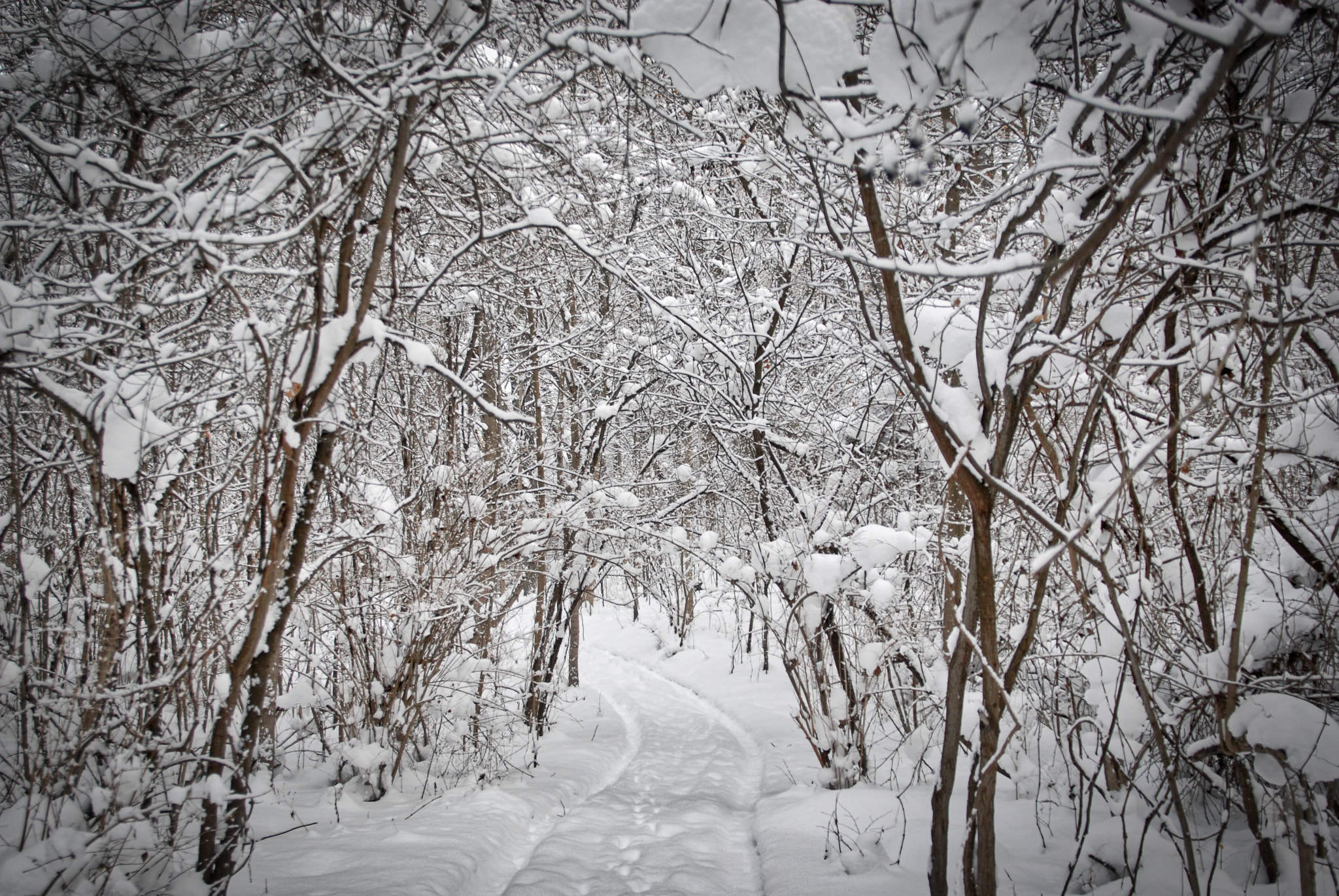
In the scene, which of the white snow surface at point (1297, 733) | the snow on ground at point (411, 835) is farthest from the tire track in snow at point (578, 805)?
the white snow surface at point (1297, 733)

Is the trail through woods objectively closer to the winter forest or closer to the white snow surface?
the winter forest

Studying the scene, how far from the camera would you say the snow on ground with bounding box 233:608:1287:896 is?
2.64m

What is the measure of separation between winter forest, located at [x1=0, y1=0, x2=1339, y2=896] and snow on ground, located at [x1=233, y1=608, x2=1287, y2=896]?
4 cm

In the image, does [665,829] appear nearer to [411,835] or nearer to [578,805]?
[578,805]

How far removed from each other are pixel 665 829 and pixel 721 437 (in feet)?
9.40

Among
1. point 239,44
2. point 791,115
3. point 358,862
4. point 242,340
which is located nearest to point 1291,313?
point 791,115

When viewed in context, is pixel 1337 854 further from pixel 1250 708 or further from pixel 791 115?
pixel 791 115

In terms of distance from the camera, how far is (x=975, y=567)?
182 cm

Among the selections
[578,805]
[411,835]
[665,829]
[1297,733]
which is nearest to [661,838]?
[665,829]

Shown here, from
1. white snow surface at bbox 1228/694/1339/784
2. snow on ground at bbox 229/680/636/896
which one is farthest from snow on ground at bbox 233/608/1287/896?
white snow surface at bbox 1228/694/1339/784

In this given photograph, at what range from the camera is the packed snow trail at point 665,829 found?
2982 mm

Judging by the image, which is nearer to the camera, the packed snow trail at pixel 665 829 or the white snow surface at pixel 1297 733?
the white snow surface at pixel 1297 733

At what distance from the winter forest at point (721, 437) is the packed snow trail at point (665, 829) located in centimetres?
4

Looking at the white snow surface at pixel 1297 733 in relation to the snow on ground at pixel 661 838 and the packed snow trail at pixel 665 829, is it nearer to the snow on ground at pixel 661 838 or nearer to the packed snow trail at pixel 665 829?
the snow on ground at pixel 661 838
